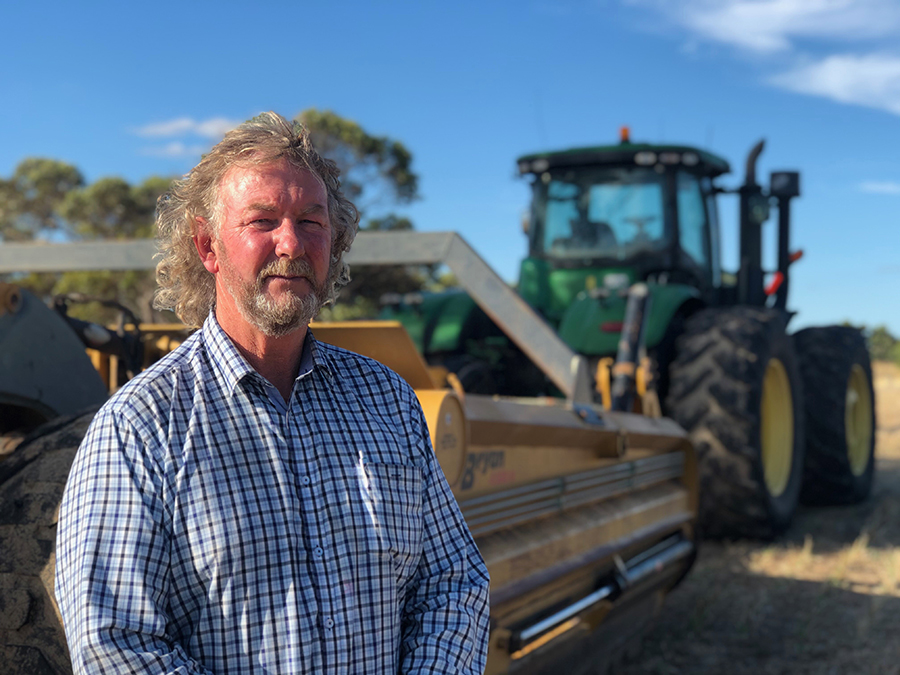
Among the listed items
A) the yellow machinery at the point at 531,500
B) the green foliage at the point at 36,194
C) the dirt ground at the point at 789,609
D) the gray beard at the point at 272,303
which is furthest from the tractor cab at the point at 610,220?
the green foliage at the point at 36,194

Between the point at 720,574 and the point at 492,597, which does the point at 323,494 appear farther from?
the point at 720,574

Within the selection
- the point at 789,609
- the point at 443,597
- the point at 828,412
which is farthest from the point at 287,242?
the point at 828,412

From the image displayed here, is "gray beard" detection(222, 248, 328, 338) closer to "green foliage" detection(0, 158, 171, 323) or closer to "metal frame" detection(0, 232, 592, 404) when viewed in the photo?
"metal frame" detection(0, 232, 592, 404)

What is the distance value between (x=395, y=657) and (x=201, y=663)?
31cm

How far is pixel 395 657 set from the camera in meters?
1.49

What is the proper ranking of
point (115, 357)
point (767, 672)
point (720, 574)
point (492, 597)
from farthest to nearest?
point (720, 574)
point (767, 672)
point (115, 357)
point (492, 597)

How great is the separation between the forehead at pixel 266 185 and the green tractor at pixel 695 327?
3.45m

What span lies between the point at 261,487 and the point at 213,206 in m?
0.47

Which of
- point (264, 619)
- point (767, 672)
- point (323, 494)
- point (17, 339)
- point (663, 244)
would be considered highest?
point (663, 244)

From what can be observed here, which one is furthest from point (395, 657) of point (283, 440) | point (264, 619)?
point (283, 440)

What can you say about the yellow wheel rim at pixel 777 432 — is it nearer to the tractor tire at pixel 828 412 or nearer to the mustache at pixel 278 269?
the tractor tire at pixel 828 412

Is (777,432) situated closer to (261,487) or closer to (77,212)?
(261,487)

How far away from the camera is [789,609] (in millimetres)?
4734

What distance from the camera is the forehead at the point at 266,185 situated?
149 cm
